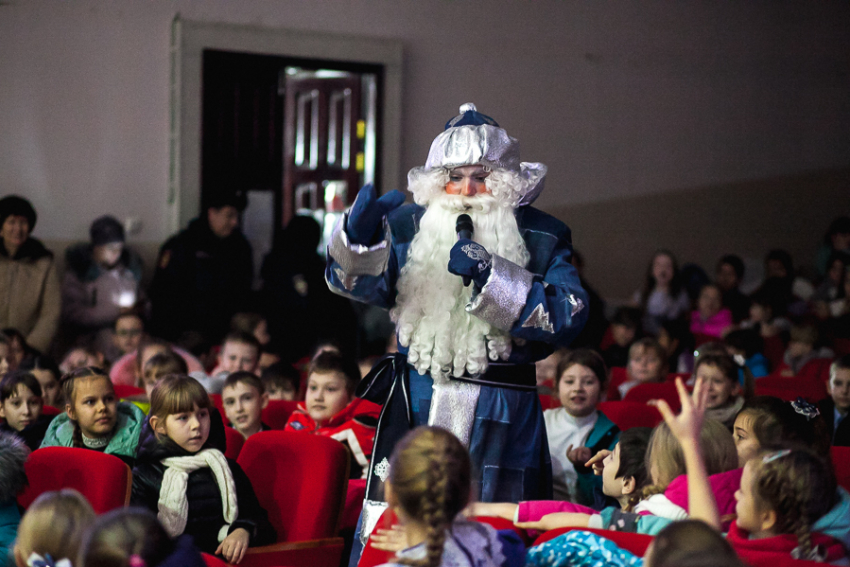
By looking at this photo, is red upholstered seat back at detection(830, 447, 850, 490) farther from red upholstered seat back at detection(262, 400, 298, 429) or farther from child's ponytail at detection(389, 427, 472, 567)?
red upholstered seat back at detection(262, 400, 298, 429)

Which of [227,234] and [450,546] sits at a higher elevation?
[227,234]

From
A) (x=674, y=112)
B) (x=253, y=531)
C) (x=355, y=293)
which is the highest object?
(x=674, y=112)

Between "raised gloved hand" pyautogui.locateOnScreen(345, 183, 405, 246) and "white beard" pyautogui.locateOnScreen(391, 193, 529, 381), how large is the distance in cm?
23

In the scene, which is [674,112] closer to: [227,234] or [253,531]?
[227,234]

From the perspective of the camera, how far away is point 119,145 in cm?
629

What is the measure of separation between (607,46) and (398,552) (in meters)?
6.57

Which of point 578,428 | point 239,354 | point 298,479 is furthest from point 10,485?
point 239,354

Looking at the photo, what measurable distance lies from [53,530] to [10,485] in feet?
2.29

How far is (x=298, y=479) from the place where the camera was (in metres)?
2.69

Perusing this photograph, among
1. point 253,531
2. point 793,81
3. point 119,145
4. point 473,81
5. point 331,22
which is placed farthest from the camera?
point 793,81

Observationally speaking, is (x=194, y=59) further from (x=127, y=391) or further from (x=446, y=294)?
(x=446, y=294)

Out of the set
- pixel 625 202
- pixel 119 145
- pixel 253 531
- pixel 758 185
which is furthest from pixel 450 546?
pixel 758 185

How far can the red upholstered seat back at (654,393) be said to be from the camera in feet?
13.0

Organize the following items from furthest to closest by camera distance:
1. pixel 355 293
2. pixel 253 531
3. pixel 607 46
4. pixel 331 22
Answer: pixel 607 46 → pixel 331 22 → pixel 253 531 → pixel 355 293
